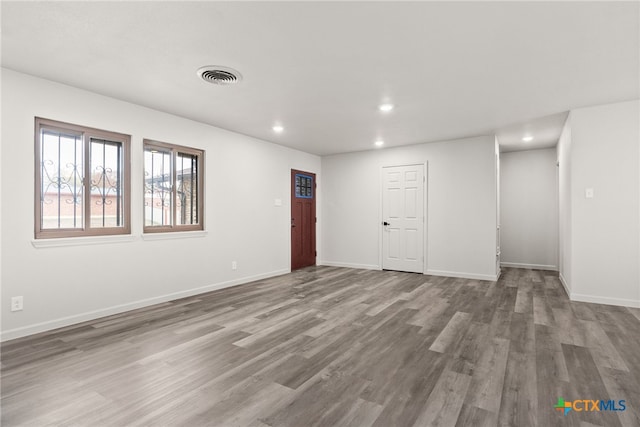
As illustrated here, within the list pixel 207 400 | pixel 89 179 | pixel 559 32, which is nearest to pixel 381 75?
pixel 559 32

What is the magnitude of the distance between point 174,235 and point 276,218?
7.04ft

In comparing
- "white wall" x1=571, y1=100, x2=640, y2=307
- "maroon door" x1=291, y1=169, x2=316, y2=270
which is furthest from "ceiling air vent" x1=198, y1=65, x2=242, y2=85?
"white wall" x1=571, y1=100, x2=640, y2=307

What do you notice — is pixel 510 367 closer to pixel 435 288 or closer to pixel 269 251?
pixel 435 288

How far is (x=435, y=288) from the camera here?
4988mm

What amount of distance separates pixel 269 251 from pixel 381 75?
384 centimetres

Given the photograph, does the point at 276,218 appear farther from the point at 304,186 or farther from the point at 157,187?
the point at 157,187

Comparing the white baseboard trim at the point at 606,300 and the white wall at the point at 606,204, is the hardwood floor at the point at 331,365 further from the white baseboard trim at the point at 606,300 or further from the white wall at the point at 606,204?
the white wall at the point at 606,204

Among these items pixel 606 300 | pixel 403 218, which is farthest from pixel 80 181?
pixel 606 300

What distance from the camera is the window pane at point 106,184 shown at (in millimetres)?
3652

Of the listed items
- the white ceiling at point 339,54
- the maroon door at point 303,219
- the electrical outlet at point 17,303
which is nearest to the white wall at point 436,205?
the maroon door at point 303,219

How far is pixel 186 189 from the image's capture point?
468cm

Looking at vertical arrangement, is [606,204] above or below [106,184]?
below

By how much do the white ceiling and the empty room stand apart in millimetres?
24

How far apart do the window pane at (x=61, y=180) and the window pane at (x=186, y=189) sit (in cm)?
121
